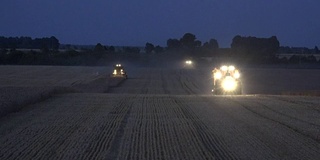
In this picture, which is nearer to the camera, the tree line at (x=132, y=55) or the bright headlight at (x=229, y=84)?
the bright headlight at (x=229, y=84)

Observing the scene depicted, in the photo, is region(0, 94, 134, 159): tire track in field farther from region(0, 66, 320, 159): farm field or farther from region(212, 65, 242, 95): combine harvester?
region(212, 65, 242, 95): combine harvester

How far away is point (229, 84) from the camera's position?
38.1 metres

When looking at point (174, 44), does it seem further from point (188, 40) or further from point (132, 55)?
point (132, 55)

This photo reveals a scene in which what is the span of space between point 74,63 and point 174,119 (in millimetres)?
118921

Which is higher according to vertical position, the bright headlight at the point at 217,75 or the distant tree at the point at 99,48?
the bright headlight at the point at 217,75

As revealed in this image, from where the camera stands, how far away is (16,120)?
2128cm

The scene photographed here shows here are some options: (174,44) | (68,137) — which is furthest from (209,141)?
(174,44)

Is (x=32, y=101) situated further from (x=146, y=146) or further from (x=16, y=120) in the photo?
(x=146, y=146)

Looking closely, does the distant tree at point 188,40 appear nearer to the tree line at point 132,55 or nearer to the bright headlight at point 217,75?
the tree line at point 132,55

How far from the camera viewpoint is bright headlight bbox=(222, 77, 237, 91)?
37750 mm

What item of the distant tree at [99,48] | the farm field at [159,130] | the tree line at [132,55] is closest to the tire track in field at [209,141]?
the farm field at [159,130]

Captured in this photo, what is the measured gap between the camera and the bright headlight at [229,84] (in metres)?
37.8

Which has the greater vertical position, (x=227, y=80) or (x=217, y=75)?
(x=217, y=75)

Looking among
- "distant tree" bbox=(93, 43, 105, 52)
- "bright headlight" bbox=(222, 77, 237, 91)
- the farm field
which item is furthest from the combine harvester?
"distant tree" bbox=(93, 43, 105, 52)
